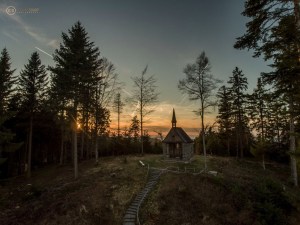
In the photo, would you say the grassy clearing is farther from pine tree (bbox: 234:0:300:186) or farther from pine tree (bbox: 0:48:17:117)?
pine tree (bbox: 0:48:17:117)

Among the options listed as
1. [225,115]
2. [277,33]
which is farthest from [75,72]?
[225,115]

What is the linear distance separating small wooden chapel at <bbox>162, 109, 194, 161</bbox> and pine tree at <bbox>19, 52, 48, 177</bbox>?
810 inches

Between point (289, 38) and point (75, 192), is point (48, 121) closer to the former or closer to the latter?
point (75, 192)

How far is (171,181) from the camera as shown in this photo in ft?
66.3

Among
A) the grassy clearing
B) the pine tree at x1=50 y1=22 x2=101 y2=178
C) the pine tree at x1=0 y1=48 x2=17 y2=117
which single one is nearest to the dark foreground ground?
the grassy clearing

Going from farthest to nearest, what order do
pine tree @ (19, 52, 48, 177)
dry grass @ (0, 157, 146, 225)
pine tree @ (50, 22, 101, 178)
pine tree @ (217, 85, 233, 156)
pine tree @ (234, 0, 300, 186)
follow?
pine tree @ (217, 85, 233, 156) < pine tree @ (19, 52, 48, 177) < pine tree @ (50, 22, 101, 178) < dry grass @ (0, 157, 146, 225) < pine tree @ (234, 0, 300, 186)

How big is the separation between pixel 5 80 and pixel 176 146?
85.9 ft

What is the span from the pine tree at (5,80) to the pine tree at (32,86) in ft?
8.34

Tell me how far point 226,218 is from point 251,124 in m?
32.0

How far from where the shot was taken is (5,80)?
1074 inches

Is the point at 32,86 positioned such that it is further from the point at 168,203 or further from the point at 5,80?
the point at 168,203

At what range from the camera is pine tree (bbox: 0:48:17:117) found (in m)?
26.3

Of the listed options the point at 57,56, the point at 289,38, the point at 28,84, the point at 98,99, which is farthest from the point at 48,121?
the point at 289,38

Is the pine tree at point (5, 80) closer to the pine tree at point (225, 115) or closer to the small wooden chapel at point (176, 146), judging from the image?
the small wooden chapel at point (176, 146)
